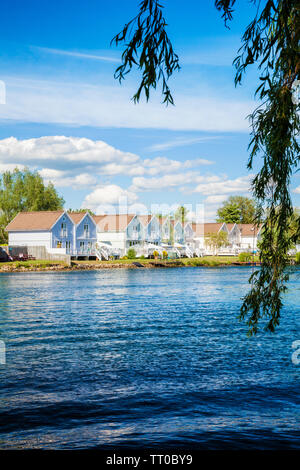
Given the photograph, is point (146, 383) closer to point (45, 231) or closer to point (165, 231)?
point (45, 231)

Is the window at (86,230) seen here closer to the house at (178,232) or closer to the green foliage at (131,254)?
the green foliage at (131,254)

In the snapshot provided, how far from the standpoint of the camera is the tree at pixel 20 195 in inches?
3839

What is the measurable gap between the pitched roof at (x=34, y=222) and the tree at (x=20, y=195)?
12.8 metres

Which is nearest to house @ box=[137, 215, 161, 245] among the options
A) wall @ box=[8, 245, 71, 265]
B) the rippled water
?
wall @ box=[8, 245, 71, 265]

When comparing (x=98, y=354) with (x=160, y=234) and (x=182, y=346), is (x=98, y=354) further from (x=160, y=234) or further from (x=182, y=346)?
(x=160, y=234)

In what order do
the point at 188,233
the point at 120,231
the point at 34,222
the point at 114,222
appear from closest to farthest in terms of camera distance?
the point at 34,222
the point at 120,231
the point at 114,222
the point at 188,233

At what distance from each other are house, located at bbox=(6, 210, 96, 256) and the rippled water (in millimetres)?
58442

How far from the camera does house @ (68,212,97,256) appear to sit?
8589cm

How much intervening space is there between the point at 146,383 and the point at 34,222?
2909 inches

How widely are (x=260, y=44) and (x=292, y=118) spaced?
139 cm

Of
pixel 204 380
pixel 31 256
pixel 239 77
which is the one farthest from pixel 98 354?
pixel 31 256

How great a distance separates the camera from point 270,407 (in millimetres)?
10352

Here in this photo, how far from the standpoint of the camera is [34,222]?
8325 centimetres

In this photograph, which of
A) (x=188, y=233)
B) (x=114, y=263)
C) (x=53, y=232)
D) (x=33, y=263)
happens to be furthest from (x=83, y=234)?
(x=188, y=233)
